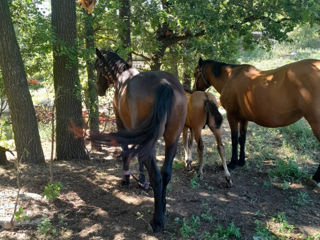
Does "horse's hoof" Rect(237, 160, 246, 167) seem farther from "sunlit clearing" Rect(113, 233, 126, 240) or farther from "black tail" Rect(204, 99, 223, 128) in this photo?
"sunlit clearing" Rect(113, 233, 126, 240)

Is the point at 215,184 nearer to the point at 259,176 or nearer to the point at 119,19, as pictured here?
the point at 259,176

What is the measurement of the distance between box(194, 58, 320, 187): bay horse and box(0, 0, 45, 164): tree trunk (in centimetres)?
372

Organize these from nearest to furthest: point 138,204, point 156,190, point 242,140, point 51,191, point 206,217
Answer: point 156,190, point 206,217, point 51,191, point 138,204, point 242,140

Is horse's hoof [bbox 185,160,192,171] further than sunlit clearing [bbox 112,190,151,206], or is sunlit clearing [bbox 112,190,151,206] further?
horse's hoof [bbox 185,160,192,171]

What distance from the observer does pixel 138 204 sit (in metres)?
4.36

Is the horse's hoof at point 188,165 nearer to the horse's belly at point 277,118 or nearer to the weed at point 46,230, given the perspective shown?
the horse's belly at point 277,118

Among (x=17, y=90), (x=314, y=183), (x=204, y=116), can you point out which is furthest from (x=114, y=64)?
(x=314, y=183)

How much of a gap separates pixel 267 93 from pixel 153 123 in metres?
2.80

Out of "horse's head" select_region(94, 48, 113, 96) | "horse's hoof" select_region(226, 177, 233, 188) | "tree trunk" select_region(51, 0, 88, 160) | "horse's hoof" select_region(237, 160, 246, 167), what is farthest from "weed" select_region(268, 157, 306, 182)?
"tree trunk" select_region(51, 0, 88, 160)

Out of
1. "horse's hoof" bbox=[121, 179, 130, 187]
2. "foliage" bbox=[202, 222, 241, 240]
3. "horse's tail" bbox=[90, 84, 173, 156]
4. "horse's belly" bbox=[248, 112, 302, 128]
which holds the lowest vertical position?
"foliage" bbox=[202, 222, 241, 240]

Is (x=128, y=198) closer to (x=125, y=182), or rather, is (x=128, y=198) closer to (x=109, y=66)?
(x=125, y=182)

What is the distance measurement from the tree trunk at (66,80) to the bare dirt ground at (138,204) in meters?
0.42

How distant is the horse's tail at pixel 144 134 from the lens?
3373mm

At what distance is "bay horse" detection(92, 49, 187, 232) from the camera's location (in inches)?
135
